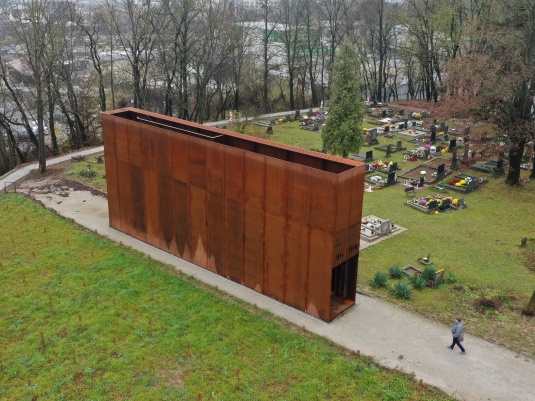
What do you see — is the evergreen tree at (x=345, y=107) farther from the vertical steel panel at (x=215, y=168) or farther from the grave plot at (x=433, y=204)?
the vertical steel panel at (x=215, y=168)

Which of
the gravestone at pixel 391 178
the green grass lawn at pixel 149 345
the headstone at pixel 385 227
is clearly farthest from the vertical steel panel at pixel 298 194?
the gravestone at pixel 391 178

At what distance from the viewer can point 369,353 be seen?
13.4 m

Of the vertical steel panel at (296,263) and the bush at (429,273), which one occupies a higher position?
the vertical steel panel at (296,263)

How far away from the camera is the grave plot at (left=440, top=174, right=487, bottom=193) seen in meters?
25.7

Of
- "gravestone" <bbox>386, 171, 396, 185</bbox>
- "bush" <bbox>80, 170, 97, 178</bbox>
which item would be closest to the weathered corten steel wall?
"bush" <bbox>80, 170, 97, 178</bbox>

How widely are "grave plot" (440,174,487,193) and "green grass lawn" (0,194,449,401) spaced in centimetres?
1482

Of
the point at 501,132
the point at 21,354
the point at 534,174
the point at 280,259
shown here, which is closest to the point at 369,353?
the point at 280,259

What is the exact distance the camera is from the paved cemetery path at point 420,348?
39.8 feet

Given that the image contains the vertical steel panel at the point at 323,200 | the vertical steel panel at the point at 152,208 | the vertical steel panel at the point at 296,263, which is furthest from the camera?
the vertical steel panel at the point at 152,208

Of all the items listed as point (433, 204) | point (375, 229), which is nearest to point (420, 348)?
point (375, 229)

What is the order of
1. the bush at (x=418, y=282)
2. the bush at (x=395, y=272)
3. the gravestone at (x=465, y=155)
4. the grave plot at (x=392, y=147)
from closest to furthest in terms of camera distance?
the bush at (x=418, y=282) → the bush at (x=395, y=272) → the gravestone at (x=465, y=155) → the grave plot at (x=392, y=147)

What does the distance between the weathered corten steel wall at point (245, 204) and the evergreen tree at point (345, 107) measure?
442 inches

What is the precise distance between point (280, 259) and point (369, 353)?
3.72 meters

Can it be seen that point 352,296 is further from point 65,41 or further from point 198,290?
point 65,41
